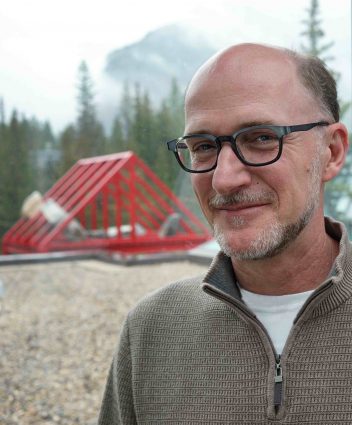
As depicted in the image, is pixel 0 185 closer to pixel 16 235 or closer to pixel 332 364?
pixel 16 235

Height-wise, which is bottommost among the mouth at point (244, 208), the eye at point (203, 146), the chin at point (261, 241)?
the chin at point (261, 241)

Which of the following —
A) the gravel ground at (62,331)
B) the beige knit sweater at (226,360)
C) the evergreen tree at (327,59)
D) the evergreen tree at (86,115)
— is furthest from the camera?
the evergreen tree at (86,115)

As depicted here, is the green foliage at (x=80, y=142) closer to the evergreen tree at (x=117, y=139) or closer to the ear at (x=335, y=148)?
the evergreen tree at (x=117, y=139)

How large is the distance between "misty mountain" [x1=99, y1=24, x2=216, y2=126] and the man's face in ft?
3.68

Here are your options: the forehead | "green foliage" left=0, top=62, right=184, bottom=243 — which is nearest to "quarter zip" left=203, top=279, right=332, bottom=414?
the forehead

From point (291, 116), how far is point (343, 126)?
0.35 feet

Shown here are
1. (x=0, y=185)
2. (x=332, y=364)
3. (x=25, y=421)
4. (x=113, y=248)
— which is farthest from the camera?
(x=113, y=248)

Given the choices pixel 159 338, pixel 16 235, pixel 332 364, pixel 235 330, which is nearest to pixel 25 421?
pixel 16 235

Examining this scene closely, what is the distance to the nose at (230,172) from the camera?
0.92 metres

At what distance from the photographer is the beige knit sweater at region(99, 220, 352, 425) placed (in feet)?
2.88

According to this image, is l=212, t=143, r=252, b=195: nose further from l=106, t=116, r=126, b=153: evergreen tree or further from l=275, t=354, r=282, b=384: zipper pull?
l=106, t=116, r=126, b=153: evergreen tree

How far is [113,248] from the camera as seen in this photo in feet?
10.9

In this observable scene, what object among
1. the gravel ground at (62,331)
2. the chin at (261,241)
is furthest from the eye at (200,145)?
the gravel ground at (62,331)

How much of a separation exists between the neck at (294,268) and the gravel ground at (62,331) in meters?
1.18
